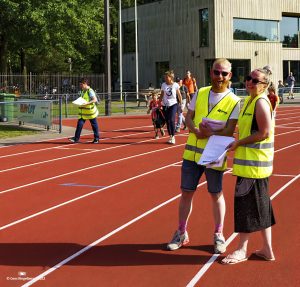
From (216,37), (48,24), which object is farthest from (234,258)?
(216,37)

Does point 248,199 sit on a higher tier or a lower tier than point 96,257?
higher

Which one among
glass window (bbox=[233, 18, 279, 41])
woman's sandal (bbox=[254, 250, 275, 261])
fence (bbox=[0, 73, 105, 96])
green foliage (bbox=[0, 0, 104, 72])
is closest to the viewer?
woman's sandal (bbox=[254, 250, 275, 261])

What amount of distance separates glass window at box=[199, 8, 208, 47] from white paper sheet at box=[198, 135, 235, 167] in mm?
35976

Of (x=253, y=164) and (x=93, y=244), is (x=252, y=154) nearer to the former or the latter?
(x=253, y=164)

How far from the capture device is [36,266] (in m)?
5.37

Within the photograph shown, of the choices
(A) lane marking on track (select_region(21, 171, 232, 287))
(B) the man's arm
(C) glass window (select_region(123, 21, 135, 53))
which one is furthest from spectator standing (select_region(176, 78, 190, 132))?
(C) glass window (select_region(123, 21, 135, 53))

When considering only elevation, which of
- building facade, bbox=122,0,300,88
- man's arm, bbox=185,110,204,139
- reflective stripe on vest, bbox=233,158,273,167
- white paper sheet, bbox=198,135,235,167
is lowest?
reflective stripe on vest, bbox=233,158,273,167

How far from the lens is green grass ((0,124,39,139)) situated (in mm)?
17203

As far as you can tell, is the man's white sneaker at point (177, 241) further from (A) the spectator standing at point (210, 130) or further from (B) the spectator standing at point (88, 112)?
(B) the spectator standing at point (88, 112)

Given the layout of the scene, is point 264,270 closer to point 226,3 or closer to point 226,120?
point 226,120

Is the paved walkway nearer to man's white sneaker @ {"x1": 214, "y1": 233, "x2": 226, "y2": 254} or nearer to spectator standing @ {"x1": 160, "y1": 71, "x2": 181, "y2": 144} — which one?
spectator standing @ {"x1": 160, "y1": 71, "x2": 181, "y2": 144}

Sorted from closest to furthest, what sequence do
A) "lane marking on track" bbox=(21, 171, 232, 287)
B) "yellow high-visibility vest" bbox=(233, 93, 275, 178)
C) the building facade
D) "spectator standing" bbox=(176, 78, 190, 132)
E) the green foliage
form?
"lane marking on track" bbox=(21, 171, 232, 287) → "yellow high-visibility vest" bbox=(233, 93, 275, 178) → "spectator standing" bbox=(176, 78, 190, 132) → the green foliage → the building facade

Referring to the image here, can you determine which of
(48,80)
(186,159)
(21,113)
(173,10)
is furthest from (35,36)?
(186,159)

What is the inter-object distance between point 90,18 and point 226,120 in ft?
111
